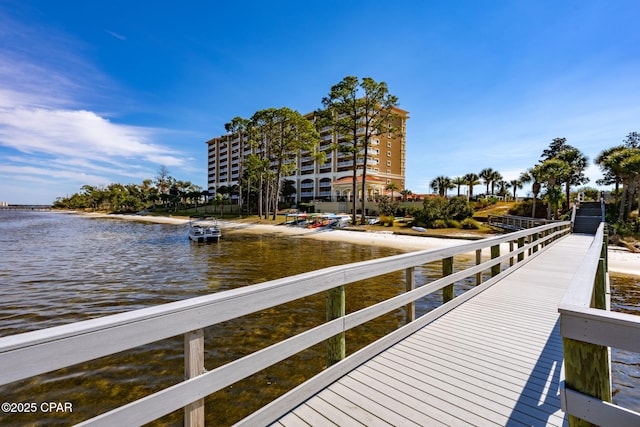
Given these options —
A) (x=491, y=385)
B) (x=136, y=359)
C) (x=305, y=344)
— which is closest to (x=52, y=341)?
(x=305, y=344)

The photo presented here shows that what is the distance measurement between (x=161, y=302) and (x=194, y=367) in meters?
7.99

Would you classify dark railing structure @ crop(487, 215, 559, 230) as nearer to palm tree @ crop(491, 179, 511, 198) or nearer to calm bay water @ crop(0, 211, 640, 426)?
calm bay water @ crop(0, 211, 640, 426)

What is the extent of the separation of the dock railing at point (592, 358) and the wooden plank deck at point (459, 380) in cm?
125

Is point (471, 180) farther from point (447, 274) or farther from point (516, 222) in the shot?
point (447, 274)

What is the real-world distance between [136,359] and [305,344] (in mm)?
4211

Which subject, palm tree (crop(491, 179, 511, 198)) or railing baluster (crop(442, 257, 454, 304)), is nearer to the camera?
railing baluster (crop(442, 257, 454, 304))

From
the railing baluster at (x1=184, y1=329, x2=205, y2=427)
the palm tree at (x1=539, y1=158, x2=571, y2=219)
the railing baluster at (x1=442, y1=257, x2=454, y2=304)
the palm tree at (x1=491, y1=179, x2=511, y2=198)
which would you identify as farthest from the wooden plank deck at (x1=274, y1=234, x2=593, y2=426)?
the palm tree at (x1=491, y1=179, x2=511, y2=198)

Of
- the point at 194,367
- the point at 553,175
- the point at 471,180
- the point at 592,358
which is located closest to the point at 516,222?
the point at 553,175

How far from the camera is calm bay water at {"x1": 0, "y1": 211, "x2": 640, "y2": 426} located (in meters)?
4.34

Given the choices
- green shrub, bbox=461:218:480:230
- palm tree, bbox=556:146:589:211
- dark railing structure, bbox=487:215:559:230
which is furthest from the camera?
palm tree, bbox=556:146:589:211

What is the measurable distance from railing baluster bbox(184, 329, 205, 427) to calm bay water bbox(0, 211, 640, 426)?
2104 mm

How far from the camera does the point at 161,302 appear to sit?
880cm

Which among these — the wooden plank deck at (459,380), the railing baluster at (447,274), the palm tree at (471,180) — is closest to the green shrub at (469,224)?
the wooden plank deck at (459,380)

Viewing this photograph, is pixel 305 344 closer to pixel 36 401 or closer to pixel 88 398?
pixel 88 398
